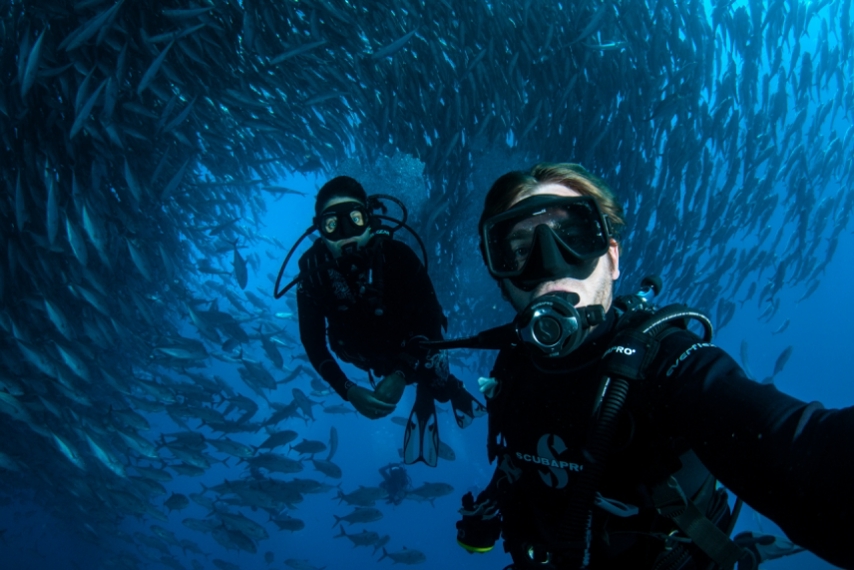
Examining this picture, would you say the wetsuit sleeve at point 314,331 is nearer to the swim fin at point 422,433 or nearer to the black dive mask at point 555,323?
the swim fin at point 422,433

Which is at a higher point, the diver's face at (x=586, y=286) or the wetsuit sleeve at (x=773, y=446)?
the diver's face at (x=586, y=286)

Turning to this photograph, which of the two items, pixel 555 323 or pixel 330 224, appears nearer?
pixel 555 323

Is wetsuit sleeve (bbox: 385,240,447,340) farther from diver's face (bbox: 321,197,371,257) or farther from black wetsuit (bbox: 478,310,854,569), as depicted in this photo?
black wetsuit (bbox: 478,310,854,569)

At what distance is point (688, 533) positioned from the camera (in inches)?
52.5

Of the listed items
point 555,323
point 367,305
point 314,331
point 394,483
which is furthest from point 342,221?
point 394,483

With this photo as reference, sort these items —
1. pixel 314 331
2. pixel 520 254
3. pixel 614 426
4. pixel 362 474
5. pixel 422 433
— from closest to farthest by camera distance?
pixel 614 426, pixel 520 254, pixel 314 331, pixel 422 433, pixel 362 474

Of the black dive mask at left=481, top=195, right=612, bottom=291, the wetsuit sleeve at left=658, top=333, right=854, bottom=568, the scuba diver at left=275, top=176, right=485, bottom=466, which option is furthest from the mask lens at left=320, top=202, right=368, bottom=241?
the wetsuit sleeve at left=658, top=333, right=854, bottom=568

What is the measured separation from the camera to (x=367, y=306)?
370 cm

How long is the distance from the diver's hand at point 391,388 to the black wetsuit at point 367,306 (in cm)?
29

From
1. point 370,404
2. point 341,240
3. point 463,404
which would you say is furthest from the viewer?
point 463,404

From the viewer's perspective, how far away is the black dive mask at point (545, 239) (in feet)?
5.52

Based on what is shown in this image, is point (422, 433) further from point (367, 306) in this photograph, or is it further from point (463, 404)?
point (367, 306)

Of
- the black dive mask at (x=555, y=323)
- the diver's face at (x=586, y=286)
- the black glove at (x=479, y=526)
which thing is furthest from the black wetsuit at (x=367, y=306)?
the black dive mask at (x=555, y=323)

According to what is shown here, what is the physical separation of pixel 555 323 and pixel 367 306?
2.45 m
